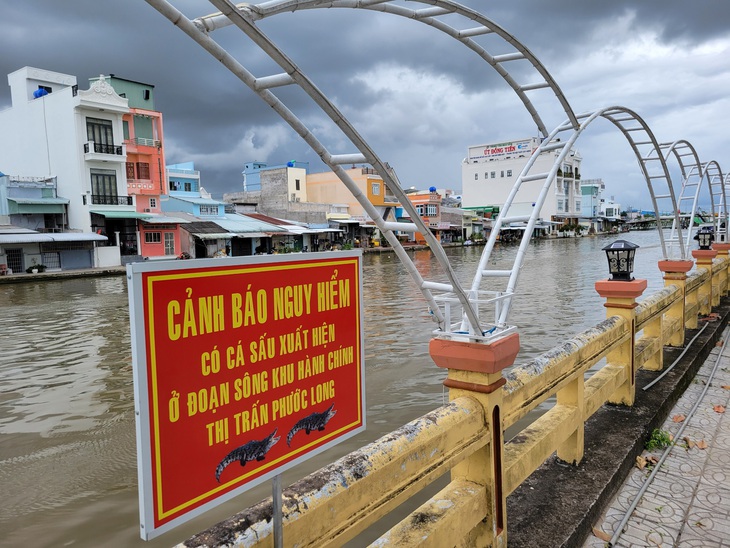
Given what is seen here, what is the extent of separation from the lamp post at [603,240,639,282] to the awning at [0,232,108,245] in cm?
2890

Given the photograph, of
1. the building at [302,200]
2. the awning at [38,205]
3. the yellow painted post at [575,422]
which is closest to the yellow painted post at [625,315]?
the yellow painted post at [575,422]

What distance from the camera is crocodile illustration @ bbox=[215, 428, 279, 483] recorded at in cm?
148

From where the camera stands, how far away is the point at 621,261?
4.90 meters

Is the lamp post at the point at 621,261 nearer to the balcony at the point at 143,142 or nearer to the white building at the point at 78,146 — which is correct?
the white building at the point at 78,146

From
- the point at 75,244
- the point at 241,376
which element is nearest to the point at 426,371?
the point at 241,376

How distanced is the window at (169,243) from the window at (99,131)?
21.3 feet

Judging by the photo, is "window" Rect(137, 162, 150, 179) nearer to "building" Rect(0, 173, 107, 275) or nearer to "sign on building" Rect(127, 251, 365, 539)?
"building" Rect(0, 173, 107, 275)

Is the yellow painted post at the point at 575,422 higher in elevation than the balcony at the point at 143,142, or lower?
lower

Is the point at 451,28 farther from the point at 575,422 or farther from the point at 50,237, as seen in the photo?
the point at 50,237

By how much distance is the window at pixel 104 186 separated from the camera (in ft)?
103

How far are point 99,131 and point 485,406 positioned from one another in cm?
3445

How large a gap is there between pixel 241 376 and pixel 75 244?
1288 inches

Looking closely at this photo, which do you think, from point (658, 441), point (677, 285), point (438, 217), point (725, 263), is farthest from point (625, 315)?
point (438, 217)

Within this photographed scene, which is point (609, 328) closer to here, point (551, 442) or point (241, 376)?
point (551, 442)
